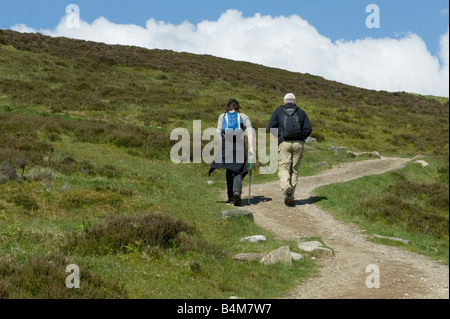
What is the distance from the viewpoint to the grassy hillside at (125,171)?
643cm

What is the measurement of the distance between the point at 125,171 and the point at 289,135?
6.56 meters

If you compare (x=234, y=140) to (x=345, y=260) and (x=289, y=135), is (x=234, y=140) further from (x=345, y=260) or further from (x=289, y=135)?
(x=345, y=260)

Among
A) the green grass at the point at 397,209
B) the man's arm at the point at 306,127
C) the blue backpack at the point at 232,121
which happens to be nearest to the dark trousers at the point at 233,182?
the blue backpack at the point at 232,121

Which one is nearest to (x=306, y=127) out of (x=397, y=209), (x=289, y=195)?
(x=289, y=195)

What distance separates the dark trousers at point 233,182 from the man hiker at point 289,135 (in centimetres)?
125

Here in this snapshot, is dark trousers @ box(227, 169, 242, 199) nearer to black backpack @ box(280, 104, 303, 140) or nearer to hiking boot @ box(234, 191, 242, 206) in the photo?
hiking boot @ box(234, 191, 242, 206)

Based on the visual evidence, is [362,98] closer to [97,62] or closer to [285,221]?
[97,62]

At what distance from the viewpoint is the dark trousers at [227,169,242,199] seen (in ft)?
40.1

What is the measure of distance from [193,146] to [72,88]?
17.0 m

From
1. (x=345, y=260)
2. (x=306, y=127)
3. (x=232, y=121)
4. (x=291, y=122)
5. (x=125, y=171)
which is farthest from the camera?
(x=125, y=171)

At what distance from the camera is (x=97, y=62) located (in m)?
47.8

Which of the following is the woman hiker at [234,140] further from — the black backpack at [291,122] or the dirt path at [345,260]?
the dirt path at [345,260]

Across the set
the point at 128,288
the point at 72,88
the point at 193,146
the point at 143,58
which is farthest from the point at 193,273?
the point at 143,58

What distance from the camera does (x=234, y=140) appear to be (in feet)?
39.8
